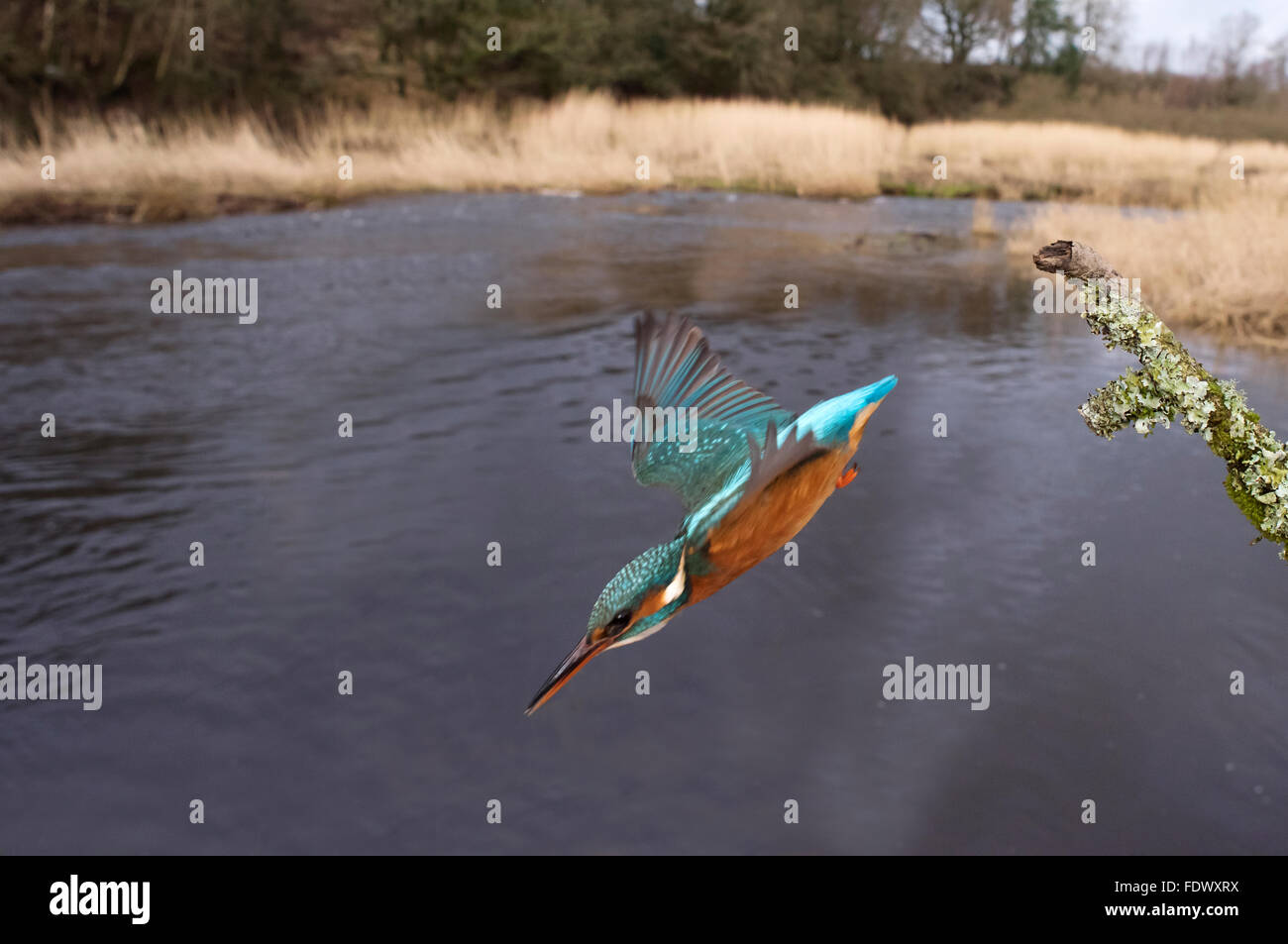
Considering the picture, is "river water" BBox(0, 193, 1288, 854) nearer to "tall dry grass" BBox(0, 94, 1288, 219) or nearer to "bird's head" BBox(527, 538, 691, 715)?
"bird's head" BBox(527, 538, 691, 715)

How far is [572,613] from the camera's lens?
19.6ft

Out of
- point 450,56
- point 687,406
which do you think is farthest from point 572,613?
point 450,56

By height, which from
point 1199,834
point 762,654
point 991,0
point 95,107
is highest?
point 991,0

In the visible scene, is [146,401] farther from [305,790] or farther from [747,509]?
[747,509]

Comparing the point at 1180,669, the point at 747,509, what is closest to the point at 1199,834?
the point at 1180,669

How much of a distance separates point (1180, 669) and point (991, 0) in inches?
1701

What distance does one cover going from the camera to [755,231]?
1784 cm

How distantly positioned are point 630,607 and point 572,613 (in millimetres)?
4917

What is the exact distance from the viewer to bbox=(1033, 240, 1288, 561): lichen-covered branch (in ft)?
3.42

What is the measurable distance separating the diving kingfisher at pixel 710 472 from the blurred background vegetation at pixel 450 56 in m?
26.6

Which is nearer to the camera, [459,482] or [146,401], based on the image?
[459,482]

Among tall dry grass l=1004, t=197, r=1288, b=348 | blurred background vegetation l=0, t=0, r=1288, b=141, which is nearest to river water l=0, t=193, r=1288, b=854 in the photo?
tall dry grass l=1004, t=197, r=1288, b=348

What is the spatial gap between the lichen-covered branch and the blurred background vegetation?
26993 mm

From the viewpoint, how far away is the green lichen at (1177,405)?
1.05m
